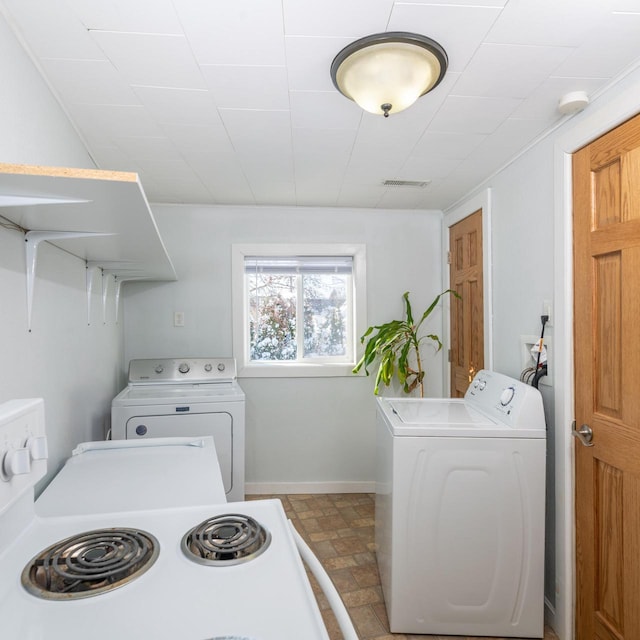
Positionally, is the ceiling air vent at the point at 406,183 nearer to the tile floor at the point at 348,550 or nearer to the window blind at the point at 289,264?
the window blind at the point at 289,264

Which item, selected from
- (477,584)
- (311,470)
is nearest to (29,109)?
(477,584)

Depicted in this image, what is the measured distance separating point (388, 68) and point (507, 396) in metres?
1.42

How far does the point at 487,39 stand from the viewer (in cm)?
133

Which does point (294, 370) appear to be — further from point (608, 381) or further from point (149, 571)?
point (149, 571)

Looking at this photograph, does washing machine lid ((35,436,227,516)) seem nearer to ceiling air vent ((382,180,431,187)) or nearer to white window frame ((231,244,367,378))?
white window frame ((231,244,367,378))

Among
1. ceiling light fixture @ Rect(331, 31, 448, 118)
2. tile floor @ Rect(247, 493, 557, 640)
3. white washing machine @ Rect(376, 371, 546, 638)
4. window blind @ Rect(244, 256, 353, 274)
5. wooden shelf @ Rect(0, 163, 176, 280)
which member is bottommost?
tile floor @ Rect(247, 493, 557, 640)

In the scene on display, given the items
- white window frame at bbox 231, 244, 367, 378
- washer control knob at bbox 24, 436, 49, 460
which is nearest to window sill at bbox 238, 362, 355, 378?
white window frame at bbox 231, 244, 367, 378

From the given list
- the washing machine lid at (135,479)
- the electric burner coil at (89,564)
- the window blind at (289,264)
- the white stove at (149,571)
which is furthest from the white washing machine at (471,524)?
the window blind at (289,264)

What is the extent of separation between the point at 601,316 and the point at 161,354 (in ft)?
9.03

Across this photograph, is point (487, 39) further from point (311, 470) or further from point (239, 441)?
point (311, 470)

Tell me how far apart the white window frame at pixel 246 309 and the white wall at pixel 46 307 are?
1.09 m

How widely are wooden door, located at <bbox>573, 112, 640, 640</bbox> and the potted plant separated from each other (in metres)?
1.29

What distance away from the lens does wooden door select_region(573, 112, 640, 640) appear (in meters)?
1.50

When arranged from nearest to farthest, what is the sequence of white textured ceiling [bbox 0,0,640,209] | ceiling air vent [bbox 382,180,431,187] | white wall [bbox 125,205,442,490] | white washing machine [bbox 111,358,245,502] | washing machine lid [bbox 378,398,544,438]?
white textured ceiling [bbox 0,0,640,209]
washing machine lid [bbox 378,398,544,438]
white washing machine [bbox 111,358,245,502]
ceiling air vent [bbox 382,180,431,187]
white wall [bbox 125,205,442,490]
